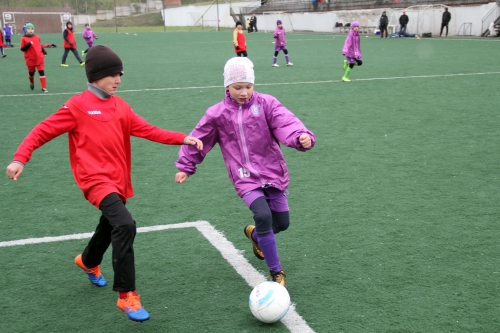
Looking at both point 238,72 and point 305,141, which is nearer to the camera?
point 305,141

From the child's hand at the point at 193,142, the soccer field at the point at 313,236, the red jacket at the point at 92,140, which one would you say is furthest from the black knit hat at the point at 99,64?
the soccer field at the point at 313,236

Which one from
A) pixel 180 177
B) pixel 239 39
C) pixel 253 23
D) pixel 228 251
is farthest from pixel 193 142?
pixel 253 23

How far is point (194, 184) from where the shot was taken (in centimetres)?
683

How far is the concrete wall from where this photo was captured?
118ft

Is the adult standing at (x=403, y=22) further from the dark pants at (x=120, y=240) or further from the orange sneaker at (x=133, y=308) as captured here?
the orange sneaker at (x=133, y=308)

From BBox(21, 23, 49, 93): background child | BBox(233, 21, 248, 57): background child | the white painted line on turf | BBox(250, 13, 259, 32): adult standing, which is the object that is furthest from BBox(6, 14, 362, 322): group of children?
BBox(250, 13, 259, 32): adult standing

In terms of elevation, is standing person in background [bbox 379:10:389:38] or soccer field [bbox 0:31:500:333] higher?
standing person in background [bbox 379:10:389:38]

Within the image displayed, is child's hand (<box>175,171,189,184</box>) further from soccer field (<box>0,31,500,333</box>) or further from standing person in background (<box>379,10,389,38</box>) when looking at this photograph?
standing person in background (<box>379,10,389,38</box>)

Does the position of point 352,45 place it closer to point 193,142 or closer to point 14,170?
point 193,142

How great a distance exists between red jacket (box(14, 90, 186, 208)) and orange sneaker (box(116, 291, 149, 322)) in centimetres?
66

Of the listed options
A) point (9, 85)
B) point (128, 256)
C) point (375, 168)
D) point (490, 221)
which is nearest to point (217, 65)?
point (9, 85)

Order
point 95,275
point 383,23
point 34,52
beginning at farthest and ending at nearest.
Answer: point 383,23, point 34,52, point 95,275

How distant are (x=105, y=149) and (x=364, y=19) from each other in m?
45.2

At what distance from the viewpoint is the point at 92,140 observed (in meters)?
3.66
